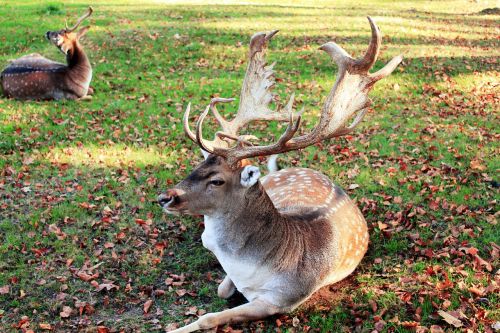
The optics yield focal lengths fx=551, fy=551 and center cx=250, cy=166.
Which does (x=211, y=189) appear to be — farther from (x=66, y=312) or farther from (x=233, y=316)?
(x=66, y=312)

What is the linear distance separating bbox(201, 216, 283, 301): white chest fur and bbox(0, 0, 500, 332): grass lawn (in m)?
0.34

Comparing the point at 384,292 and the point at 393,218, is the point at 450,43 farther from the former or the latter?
the point at 384,292

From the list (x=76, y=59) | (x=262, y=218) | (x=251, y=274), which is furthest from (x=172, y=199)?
(x=76, y=59)

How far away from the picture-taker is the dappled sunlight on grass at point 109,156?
9.22 meters

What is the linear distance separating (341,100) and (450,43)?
1339 cm

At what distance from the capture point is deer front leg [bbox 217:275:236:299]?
18.3 ft

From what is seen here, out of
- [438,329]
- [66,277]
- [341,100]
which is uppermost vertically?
[341,100]

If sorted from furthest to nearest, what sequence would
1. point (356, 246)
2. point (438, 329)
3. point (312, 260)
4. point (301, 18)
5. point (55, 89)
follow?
point (301, 18)
point (55, 89)
point (356, 246)
point (312, 260)
point (438, 329)

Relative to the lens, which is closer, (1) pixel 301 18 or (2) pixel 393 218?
(2) pixel 393 218

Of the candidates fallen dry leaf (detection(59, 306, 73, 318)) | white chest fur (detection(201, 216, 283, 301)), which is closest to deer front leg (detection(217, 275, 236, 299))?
white chest fur (detection(201, 216, 283, 301))

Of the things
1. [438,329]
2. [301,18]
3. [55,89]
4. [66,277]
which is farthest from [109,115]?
[301,18]

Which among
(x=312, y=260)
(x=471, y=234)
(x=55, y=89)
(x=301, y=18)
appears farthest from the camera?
(x=301, y=18)

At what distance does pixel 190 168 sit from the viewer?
355 inches

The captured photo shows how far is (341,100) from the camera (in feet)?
16.9
